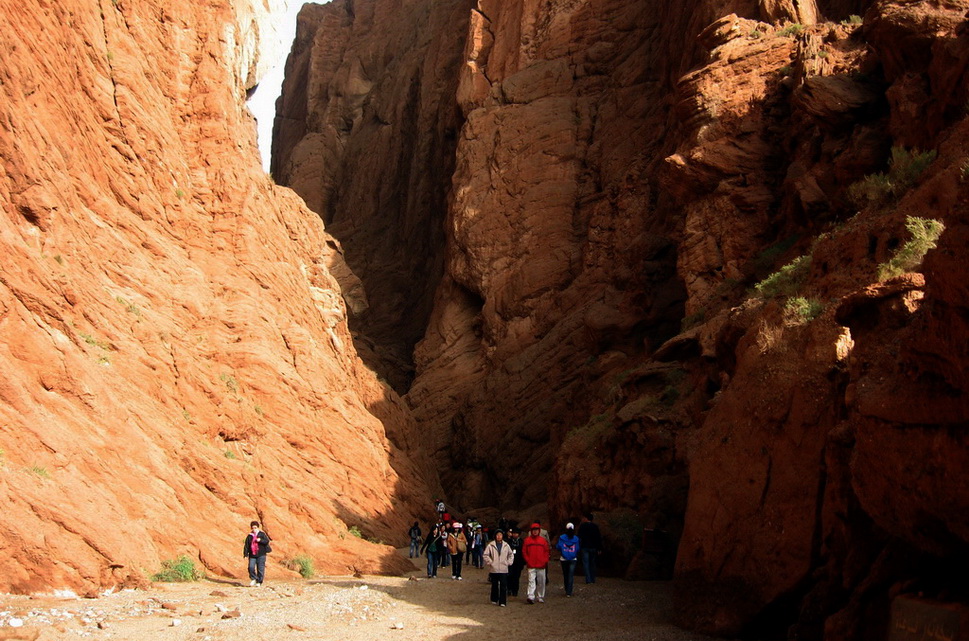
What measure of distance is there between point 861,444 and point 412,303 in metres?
42.3

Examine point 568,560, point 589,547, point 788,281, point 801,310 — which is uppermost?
point 788,281

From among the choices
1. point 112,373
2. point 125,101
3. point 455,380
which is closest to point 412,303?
point 455,380

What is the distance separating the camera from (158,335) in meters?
19.7

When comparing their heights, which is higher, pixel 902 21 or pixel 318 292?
pixel 902 21

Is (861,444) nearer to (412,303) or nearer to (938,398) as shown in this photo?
(938,398)

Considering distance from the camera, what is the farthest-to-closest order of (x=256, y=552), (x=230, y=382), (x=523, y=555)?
(x=230, y=382)
(x=256, y=552)
(x=523, y=555)

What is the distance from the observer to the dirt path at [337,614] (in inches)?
421

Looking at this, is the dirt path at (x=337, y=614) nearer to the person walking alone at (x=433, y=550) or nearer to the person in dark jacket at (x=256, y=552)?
the person in dark jacket at (x=256, y=552)

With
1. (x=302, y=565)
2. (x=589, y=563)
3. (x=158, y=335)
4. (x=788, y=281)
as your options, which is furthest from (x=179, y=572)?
(x=788, y=281)

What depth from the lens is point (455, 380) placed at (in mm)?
39875

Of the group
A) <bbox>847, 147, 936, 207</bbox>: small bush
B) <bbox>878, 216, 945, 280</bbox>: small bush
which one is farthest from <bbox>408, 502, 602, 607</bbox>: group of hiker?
<bbox>847, 147, 936, 207</bbox>: small bush

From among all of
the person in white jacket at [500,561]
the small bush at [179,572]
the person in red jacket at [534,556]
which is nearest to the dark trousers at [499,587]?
the person in white jacket at [500,561]

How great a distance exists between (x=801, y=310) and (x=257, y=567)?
9.56 metres

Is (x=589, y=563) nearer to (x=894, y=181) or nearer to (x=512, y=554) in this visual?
(x=512, y=554)
